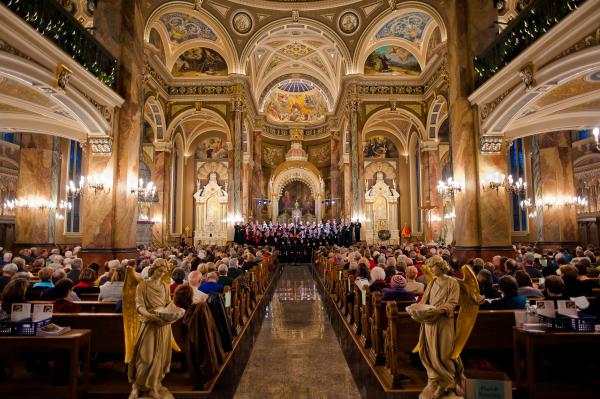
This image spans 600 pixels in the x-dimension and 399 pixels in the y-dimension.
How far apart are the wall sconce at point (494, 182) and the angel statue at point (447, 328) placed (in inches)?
295

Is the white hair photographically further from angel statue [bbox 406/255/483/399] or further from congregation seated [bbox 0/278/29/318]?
congregation seated [bbox 0/278/29/318]

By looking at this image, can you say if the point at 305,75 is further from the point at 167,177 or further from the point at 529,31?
the point at 529,31

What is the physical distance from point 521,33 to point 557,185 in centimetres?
819

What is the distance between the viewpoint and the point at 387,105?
65.8ft

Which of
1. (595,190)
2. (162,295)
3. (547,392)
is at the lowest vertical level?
(547,392)

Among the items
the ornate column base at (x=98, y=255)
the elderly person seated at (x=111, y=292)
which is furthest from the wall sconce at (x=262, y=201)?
the elderly person seated at (x=111, y=292)

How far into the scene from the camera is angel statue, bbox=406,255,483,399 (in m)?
3.31

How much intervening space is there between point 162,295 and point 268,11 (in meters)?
18.6

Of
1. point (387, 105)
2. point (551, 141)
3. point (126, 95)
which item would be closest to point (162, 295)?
point (126, 95)

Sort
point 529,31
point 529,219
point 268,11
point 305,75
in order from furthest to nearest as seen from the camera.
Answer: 1. point 305,75
2. point 268,11
3. point 529,219
4. point 529,31

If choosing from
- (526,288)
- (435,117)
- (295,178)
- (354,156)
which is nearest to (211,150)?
(295,178)

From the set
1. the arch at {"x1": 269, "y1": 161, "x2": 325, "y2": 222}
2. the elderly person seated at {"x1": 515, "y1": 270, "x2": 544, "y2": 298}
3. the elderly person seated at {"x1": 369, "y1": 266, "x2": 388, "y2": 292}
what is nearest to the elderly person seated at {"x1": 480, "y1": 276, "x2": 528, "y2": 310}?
the elderly person seated at {"x1": 515, "y1": 270, "x2": 544, "y2": 298}

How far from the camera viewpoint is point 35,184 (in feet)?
49.7

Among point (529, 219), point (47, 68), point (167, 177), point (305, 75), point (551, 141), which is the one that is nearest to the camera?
point (47, 68)
